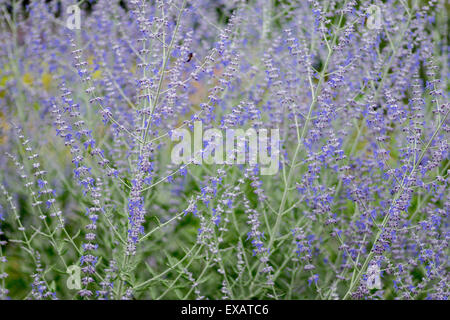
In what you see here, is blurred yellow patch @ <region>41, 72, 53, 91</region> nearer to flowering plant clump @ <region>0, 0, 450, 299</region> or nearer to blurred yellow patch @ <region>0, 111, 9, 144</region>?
flowering plant clump @ <region>0, 0, 450, 299</region>

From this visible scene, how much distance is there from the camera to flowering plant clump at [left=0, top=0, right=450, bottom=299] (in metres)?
3.05

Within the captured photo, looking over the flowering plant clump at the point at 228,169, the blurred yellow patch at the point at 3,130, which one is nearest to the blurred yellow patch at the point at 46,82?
the flowering plant clump at the point at 228,169

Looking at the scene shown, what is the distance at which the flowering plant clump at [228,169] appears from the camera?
120 inches

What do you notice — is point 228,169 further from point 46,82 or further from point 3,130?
point 46,82

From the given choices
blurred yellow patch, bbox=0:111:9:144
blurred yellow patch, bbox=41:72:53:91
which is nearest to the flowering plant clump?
blurred yellow patch, bbox=0:111:9:144

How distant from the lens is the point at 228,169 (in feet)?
12.0

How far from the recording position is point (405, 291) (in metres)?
3.21

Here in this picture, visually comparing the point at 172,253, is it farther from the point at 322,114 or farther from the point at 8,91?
the point at 8,91

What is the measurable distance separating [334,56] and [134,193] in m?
2.20

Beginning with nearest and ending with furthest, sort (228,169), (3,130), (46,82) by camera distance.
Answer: (228,169) → (3,130) → (46,82)

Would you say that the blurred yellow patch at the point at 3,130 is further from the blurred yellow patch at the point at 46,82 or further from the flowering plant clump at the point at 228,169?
the blurred yellow patch at the point at 46,82

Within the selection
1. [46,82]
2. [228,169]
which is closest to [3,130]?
[46,82]
